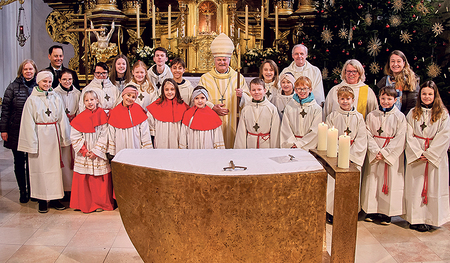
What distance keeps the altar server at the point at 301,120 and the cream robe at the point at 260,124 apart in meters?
0.14

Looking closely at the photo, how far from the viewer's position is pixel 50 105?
4.81m

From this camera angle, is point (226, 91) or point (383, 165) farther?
point (226, 91)

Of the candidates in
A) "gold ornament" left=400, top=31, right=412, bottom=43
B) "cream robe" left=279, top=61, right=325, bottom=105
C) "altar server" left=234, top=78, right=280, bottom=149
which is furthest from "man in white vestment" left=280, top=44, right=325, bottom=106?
"gold ornament" left=400, top=31, right=412, bottom=43

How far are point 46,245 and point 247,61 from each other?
462 cm

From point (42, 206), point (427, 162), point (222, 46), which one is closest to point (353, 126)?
point (427, 162)

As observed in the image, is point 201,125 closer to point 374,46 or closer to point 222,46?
point 222,46

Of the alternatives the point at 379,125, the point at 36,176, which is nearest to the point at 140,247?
the point at 36,176

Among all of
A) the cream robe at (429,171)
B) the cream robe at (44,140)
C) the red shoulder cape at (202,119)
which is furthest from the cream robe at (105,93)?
the cream robe at (429,171)

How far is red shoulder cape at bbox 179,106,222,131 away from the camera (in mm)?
4672

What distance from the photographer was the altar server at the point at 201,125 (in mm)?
4672

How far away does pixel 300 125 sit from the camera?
4.61 meters

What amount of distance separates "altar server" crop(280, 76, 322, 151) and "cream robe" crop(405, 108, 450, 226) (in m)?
0.98

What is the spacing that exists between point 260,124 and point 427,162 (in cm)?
181

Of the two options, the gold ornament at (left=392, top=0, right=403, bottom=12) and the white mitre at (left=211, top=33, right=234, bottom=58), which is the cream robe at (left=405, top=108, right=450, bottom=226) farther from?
the gold ornament at (left=392, top=0, right=403, bottom=12)
